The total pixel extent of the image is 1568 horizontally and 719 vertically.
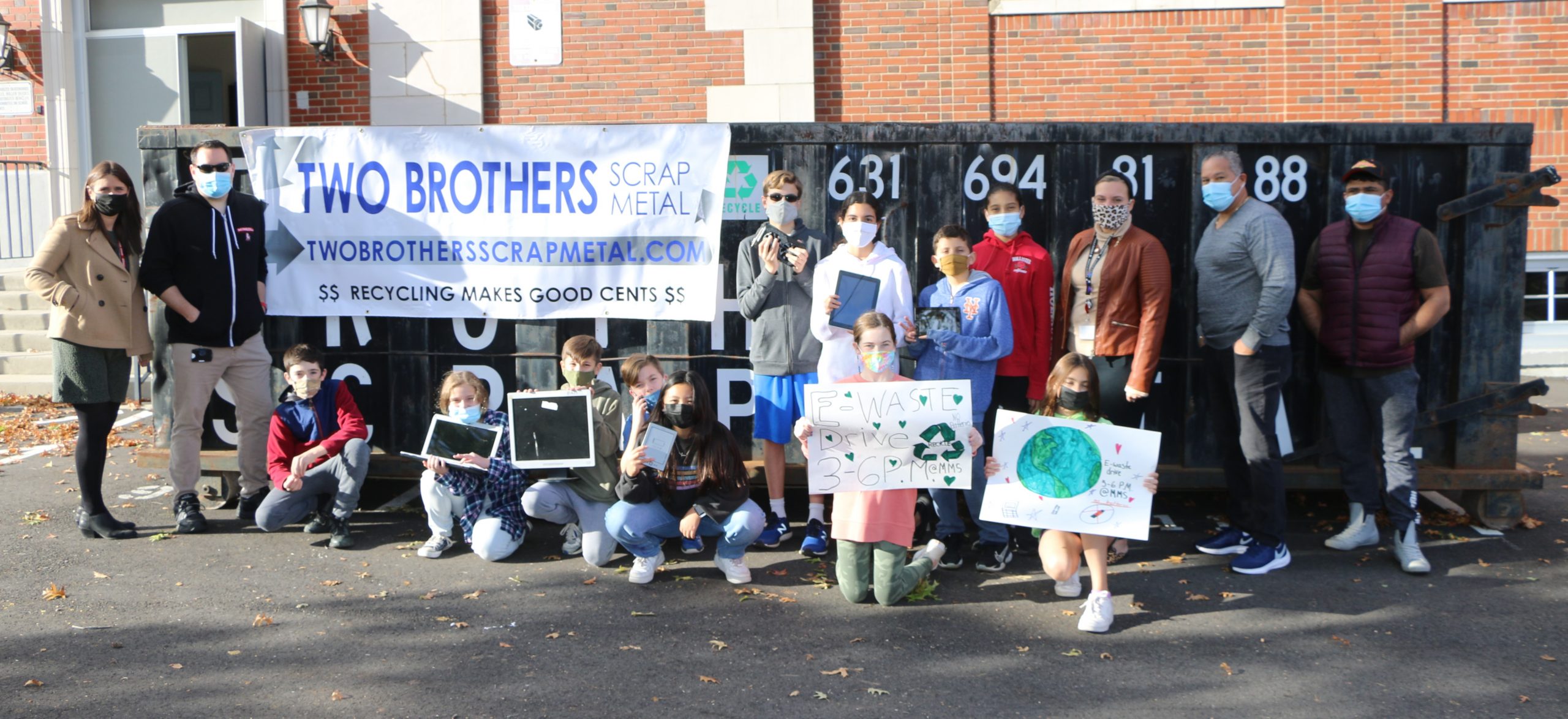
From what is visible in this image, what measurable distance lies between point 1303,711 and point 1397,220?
2751 mm

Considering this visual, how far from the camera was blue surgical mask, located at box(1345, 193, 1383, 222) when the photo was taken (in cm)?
558

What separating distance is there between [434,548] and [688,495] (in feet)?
4.47

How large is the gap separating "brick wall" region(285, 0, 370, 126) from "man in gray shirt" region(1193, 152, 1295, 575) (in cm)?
1001

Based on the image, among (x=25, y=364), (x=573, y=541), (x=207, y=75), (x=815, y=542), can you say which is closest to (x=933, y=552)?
(x=815, y=542)

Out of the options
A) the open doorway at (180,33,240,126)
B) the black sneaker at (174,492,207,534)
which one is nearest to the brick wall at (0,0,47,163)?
the open doorway at (180,33,240,126)

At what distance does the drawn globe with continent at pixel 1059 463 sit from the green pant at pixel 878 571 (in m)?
0.61

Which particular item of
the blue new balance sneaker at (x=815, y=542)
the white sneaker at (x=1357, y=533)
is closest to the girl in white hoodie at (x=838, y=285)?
the blue new balance sneaker at (x=815, y=542)

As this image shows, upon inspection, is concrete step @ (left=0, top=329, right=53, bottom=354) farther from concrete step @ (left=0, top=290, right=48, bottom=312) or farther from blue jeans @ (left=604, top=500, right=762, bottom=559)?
blue jeans @ (left=604, top=500, right=762, bottom=559)

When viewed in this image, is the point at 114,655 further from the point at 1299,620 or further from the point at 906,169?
the point at 1299,620

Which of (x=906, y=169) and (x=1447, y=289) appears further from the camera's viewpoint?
(x=906, y=169)

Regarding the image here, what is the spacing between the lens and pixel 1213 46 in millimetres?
12211

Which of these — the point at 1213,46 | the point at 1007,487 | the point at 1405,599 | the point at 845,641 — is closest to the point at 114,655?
the point at 845,641

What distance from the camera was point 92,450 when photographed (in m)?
6.14

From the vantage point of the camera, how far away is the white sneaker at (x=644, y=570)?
210 inches
